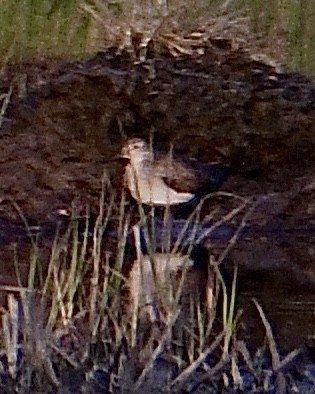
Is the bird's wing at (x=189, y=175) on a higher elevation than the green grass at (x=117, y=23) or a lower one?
lower

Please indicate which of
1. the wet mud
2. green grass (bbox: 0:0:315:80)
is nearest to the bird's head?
the wet mud

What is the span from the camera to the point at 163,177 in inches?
221

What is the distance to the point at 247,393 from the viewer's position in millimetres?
4035

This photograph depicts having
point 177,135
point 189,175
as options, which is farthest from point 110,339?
point 177,135

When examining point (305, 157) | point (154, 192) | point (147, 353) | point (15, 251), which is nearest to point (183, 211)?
point (154, 192)

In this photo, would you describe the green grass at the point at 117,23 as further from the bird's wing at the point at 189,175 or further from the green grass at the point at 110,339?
the green grass at the point at 110,339

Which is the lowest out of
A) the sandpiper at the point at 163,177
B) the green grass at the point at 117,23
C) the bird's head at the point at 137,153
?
the sandpiper at the point at 163,177

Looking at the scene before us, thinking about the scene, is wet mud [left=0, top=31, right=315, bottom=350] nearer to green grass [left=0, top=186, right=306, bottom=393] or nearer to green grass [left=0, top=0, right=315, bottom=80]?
green grass [left=0, top=0, right=315, bottom=80]

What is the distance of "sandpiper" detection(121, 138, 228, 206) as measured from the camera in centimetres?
548

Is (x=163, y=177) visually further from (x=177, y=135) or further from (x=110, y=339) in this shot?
(x=110, y=339)

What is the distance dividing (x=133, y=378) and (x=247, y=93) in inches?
130

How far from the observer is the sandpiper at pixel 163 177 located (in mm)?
5477

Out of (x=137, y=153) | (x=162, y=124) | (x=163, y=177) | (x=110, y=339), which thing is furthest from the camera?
(x=162, y=124)

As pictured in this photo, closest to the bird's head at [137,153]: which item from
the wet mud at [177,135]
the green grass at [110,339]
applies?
the wet mud at [177,135]
